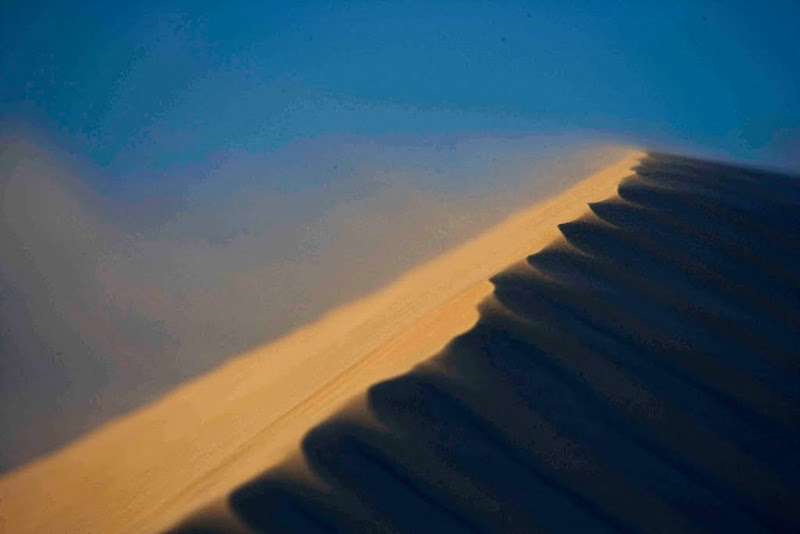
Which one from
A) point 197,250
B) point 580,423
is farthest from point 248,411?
point 197,250

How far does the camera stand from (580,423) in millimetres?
2152

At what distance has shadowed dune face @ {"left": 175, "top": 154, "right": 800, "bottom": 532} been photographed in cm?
191

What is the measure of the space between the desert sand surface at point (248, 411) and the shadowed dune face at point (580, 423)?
0.13m

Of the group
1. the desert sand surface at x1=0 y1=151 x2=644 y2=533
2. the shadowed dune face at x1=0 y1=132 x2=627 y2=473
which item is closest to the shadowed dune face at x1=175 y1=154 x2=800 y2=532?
the desert sand surface at x1=0 y1=151 x2=644 y2=533

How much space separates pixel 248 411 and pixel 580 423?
145 cm

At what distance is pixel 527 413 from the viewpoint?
2.16 m

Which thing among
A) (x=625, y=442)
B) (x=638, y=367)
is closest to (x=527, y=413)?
(x=625, y=442)

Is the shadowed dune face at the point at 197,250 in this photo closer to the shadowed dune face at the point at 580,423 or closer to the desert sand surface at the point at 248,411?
the desert sand surface at the point at 248,411

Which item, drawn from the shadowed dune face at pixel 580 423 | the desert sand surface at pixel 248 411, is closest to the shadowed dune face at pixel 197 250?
the desert sand surface at pixel 248 411

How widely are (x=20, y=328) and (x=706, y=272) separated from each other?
3.86m

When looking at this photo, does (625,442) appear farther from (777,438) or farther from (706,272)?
(706,272)

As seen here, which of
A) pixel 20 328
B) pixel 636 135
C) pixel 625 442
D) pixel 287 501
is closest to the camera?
pixel 287 501

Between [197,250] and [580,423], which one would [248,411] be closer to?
[580,423]

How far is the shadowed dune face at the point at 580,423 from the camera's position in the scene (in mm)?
1905
